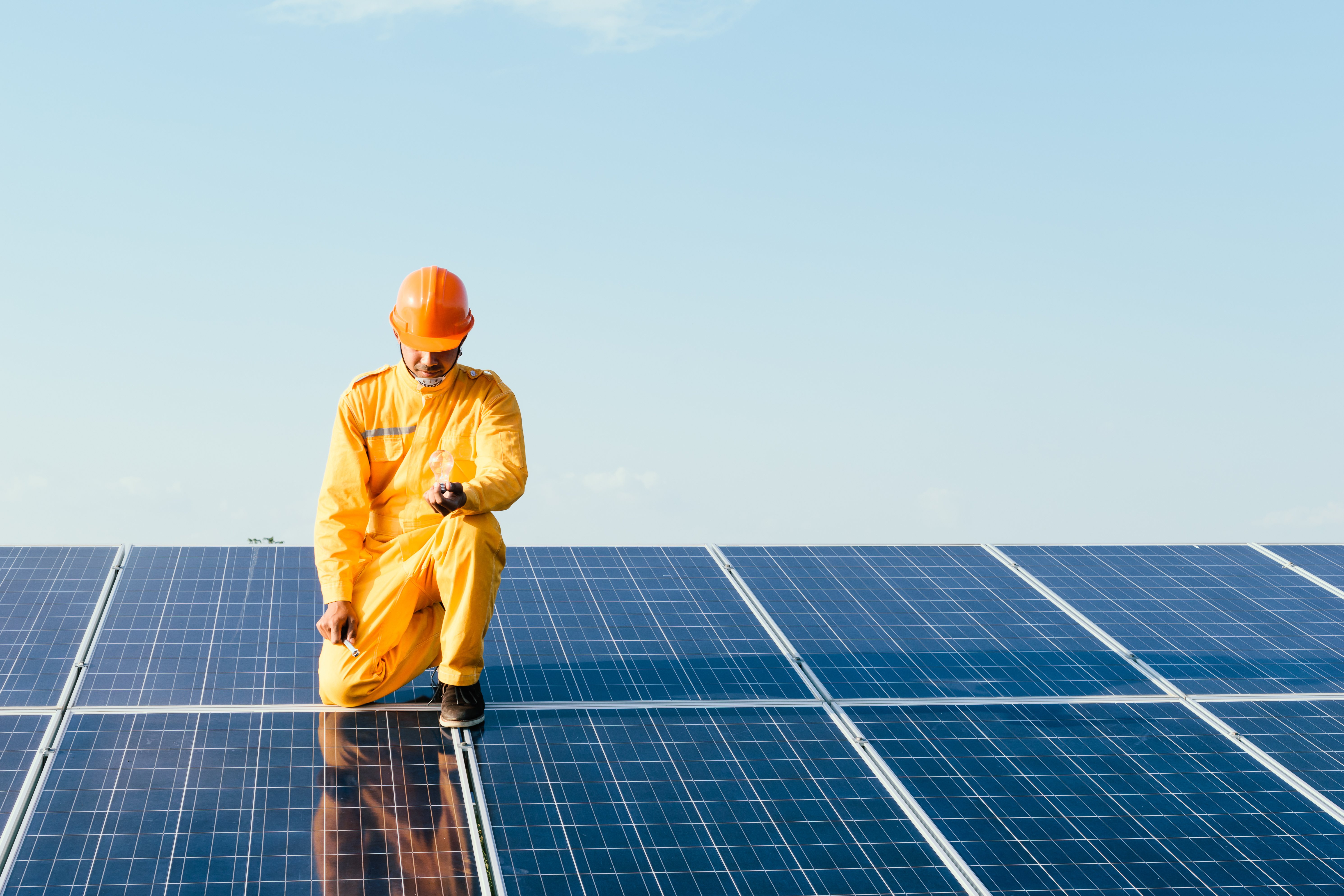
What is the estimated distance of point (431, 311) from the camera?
579cm

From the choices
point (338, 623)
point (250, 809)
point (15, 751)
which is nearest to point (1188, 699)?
point (338, 623)

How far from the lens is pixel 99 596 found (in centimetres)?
723

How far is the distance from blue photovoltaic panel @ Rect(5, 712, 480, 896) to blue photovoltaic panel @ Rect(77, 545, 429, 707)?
265 mm

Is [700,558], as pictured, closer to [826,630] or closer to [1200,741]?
[826,630]

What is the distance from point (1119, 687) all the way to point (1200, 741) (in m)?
0.64

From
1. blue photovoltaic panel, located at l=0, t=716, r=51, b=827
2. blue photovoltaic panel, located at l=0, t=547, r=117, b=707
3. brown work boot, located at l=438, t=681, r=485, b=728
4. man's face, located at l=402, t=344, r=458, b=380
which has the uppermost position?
man's face, located at l=402, t=344, r=458, b=380

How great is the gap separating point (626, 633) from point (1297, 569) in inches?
217

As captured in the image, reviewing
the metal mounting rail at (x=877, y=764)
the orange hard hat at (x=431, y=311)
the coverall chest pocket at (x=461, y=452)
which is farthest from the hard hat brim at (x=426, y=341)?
the metal mounting rail at (x=877, y=764)

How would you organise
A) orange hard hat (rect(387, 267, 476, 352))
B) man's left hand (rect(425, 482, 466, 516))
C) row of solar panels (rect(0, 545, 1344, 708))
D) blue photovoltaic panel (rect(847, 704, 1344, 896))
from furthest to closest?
row of solar panels (rect(0, 545, 1344, 708)), orange hard hat (rect(387, 267, 476, 352)), man's left hand (rect(425, 482, 466, 516)), blue photovoltaic panel (rect(847, 704, 1344, 896))

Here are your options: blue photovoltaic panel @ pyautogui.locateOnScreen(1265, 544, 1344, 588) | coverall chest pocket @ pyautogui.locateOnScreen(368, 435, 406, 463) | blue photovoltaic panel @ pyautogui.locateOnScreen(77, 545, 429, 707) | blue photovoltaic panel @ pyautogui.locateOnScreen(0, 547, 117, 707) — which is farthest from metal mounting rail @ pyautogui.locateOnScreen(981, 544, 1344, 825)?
blue photovoltaic panel @ pyautogui.locateOnScreen(0, 547, 117, 707)

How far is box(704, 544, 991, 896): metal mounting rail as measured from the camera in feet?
16.5

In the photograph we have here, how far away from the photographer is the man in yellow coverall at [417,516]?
5.82 m


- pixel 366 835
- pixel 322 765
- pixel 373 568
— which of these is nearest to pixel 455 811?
pixel 366 835

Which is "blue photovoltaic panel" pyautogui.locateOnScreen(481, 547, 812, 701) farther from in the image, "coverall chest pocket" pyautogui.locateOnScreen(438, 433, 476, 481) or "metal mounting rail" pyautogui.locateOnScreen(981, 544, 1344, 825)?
"metal mounting rail" pyautogui.locateOnScreen(981, 544, 1344, 825)
